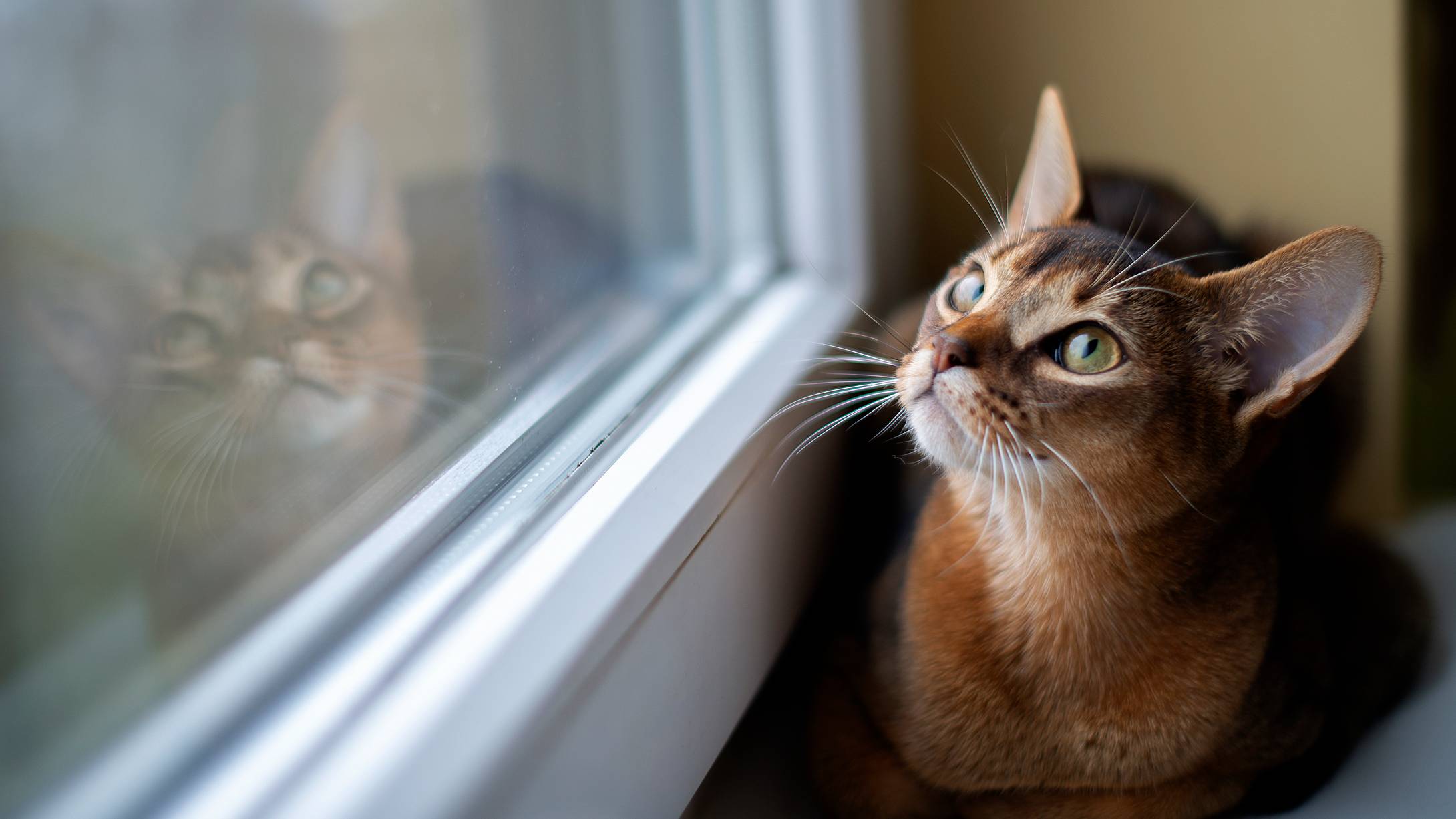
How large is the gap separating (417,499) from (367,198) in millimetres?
446

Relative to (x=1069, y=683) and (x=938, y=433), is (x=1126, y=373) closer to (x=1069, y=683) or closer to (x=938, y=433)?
(x=938, y=433)

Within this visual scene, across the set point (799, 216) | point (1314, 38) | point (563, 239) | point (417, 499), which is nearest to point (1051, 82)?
point (1314, 38)

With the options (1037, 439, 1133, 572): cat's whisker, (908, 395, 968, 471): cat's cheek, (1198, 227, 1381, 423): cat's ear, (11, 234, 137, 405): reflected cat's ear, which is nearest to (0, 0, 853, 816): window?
(11, 234, 137, 405): reflected cat's ear

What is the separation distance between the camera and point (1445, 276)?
140 cm

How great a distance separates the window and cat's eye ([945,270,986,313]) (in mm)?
194

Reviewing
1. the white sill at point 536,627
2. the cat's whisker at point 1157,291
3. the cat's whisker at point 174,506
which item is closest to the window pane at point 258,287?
the cat's whisker at point 174,506

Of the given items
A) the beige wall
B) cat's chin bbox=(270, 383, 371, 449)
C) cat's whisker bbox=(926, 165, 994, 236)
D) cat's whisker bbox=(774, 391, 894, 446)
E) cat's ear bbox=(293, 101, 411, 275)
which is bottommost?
cat's chin bbox=(270, 383, 371, 449)

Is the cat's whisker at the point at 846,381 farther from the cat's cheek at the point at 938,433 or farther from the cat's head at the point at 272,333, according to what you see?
the cat's head at the point at 272,333

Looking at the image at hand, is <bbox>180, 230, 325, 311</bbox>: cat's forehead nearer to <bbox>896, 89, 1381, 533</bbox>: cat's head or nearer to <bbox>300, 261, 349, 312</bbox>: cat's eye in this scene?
<bbox>300, 261, 349, 312</bbox>: cat's eye

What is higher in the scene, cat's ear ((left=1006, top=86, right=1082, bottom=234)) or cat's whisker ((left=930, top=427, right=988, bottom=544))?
A: cat's ear ((left=1006, top=86, right=1082, bottom=234))

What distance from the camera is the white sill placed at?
0.45 meters

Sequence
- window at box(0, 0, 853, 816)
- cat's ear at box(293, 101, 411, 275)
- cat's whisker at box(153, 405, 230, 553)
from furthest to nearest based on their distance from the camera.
→ cat's ear at box(293, 101, 411, 275) → cat's whisker at box(153, 405, 230, 553) → window at box(0, 0, 853, 816)

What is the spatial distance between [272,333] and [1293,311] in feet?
2.95

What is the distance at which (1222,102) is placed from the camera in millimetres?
1445
